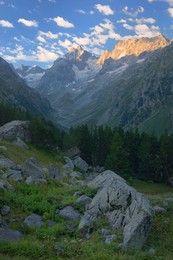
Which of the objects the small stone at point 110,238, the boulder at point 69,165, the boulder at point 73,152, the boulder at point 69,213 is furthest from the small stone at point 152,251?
the boulder at point 73,152

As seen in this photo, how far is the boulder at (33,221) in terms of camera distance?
18.6m

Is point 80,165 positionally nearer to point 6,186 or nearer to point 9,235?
point 6,186

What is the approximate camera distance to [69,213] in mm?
20453

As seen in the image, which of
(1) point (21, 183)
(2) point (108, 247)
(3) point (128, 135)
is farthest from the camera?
(3) point (128, 135)

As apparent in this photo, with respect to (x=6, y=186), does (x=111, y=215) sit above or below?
below

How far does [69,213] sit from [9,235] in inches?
175

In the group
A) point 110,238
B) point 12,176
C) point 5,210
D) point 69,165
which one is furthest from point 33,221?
point 69,165

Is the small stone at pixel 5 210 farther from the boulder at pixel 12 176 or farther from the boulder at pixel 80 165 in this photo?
the boulder at pixel 80 165

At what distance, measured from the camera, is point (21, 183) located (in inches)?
1029

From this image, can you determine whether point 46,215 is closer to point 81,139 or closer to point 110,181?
point 110,181

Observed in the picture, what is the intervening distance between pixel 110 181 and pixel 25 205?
18.4ft

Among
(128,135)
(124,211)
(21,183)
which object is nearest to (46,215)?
(124,211)

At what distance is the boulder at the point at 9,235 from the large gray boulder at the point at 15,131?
202 feet

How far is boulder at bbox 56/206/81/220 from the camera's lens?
790 inches
